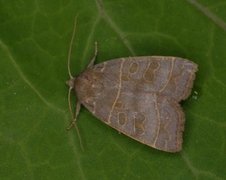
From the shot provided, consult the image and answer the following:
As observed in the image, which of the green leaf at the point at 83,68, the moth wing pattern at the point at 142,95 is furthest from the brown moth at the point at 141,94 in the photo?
the green leaf at the point at 83,68

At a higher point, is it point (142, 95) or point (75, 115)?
point (142, 95)

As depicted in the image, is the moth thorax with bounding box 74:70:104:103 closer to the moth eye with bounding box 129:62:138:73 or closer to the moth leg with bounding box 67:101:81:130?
the moth leg with bounding box 67:101:81:130

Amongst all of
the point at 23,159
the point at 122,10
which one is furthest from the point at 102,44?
the point at 23,159

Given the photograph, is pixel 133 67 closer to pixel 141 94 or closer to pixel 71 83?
pixel 141 94

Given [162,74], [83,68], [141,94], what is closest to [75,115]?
[83,68]

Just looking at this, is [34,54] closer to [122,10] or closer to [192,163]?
[122,10]

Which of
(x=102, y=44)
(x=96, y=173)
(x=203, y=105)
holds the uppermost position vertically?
(x=102, y=44)

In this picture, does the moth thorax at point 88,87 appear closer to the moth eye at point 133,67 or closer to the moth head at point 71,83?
the moth head at point 71,83
